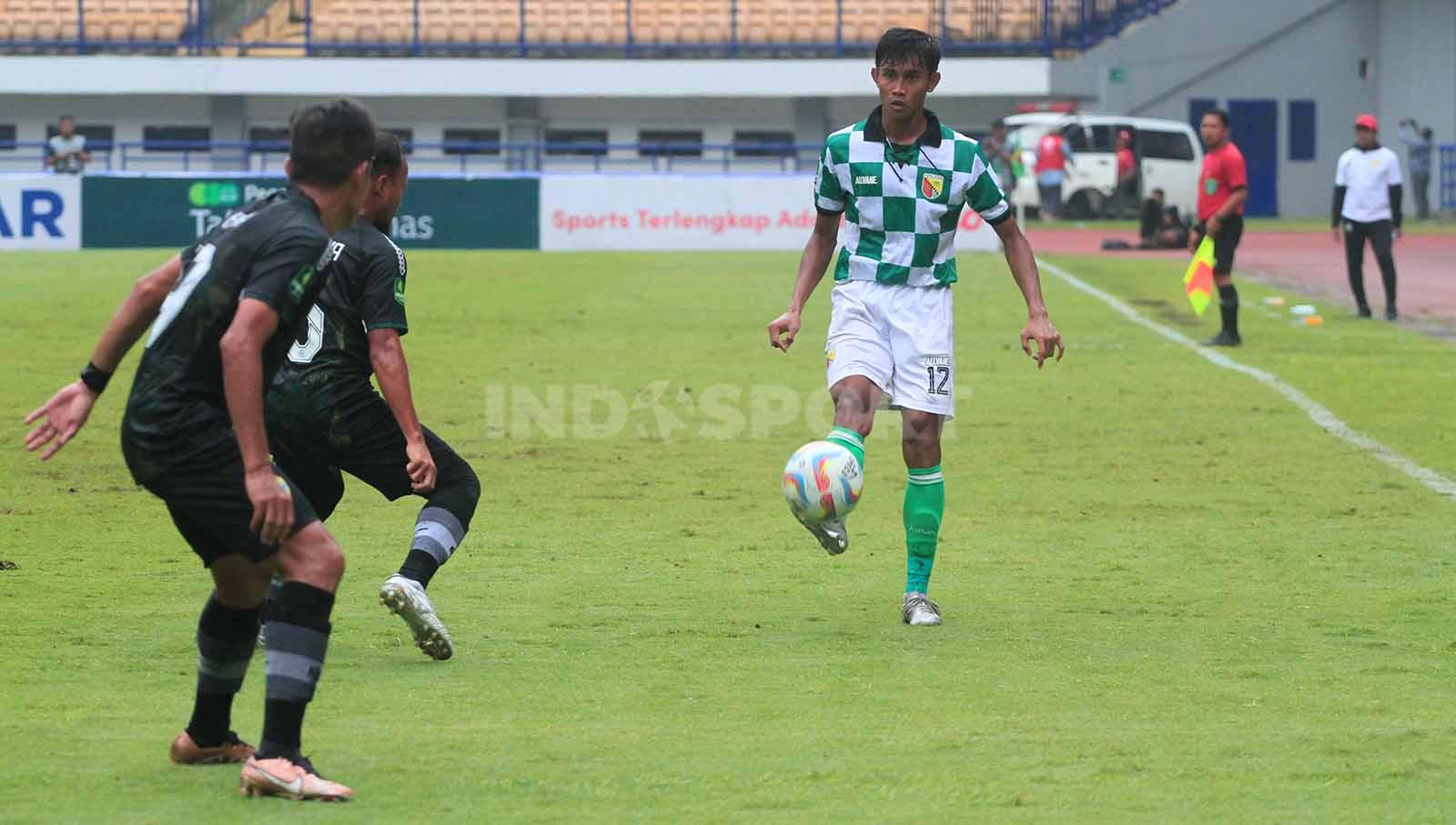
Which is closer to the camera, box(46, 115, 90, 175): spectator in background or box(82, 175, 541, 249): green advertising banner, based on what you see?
box(82, 175, 541, 249): green advertising banner

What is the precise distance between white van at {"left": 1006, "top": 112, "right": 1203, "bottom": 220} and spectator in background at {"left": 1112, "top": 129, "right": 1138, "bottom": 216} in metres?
0.17

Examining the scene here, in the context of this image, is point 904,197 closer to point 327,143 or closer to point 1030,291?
point 1030,291

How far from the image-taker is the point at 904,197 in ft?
23.6

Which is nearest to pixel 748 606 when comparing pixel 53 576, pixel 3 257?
pixel 53 576

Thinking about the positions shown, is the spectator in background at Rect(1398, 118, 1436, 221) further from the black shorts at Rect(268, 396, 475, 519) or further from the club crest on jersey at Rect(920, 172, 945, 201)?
the black shorts at Rect(268, 396, 475, 519)

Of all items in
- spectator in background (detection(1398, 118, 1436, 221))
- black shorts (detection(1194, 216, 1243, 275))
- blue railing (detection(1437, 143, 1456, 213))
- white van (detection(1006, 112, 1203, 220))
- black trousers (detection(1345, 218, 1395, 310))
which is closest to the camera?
black shorts (detection(1194, 216, 1243, 275))

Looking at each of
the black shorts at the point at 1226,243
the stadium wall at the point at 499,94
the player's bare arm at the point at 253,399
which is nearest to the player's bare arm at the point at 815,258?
the player's bare arm at the point at 253,399

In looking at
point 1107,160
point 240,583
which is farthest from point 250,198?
point 240,583

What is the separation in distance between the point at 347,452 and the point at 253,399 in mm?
2171

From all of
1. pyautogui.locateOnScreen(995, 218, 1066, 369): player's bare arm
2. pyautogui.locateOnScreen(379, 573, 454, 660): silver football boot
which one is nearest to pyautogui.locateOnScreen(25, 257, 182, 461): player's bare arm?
pyautogui.locateOnScreen(379, 573, 454, 660): silver football boot

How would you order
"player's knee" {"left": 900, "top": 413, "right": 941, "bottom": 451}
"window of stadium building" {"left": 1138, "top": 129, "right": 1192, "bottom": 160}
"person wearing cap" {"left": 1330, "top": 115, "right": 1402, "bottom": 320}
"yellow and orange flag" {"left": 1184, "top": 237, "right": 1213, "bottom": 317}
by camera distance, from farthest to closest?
"window of stadium building" {"left": 1138, "top": 129, "right": 1192, "bottom": 160}, "person wearing cap" {"left": 1330, "top": 115, "right": 1402, "bottom": 320}, "yellow and orange flag" {"left": 1184, "top": 237, "right": 1213, "bottom": 317}, "player's knee" {"left": 900, "top": 413, "right": 941, "bottom": 451}

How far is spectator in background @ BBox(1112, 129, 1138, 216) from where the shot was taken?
4030cm

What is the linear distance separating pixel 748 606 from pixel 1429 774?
3003 mm

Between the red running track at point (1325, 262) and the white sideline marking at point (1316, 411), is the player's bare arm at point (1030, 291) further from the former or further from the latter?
the red running track at point (1325, 262)
